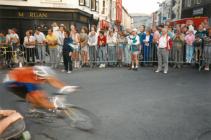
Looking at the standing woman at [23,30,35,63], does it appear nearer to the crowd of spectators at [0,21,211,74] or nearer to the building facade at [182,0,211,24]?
the crowd of spectators at [0,21,211,74]

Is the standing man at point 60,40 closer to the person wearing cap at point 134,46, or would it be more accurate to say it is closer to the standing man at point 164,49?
the person wearing cap at point 134,46

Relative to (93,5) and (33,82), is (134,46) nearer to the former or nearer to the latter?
(33,82)

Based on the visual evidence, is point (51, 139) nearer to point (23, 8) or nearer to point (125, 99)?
point (125, 99)

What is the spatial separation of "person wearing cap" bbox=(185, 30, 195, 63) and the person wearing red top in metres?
3.86

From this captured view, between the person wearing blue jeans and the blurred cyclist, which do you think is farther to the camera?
the person wearing blue jeans

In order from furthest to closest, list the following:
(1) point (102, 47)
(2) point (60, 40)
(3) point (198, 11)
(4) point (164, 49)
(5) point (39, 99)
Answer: (3) point (198, 11), (2) point (60, 40), (1) point (102, 47), (4) point (164, 49), (5) point (39, 99)

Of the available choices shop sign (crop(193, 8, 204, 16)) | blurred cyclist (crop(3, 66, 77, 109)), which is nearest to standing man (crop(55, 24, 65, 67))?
blurred cyclist (crop(3, 66, 77, 109))

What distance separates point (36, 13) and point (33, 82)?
56.8 feet

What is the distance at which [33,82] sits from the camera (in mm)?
5512

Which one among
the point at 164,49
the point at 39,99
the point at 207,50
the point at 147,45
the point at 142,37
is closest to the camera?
the point at 39,99

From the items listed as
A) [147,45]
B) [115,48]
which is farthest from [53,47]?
[147,45]

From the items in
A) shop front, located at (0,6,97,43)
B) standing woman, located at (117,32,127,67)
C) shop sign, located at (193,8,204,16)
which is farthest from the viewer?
shop sign, located at (193,8,204,16)

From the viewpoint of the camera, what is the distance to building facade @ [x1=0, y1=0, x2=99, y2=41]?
69.6 ft

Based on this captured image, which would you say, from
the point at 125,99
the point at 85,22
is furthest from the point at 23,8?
the point at 125,99
